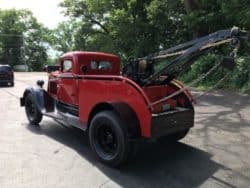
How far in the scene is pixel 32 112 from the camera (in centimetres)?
905

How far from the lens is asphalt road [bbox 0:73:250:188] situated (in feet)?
17.0

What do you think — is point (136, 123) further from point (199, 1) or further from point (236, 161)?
point (199, 1)

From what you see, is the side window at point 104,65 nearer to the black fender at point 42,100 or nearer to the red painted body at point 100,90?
the red painted body at point 100,90

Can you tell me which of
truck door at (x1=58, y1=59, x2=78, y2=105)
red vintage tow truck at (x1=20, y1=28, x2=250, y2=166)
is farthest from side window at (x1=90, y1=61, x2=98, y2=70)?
truck door at (x1=58, y1=59, x2=78, y2=105)

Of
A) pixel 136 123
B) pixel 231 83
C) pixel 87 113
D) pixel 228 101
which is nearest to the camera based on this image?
pixel 136 123

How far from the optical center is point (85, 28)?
37219 mm

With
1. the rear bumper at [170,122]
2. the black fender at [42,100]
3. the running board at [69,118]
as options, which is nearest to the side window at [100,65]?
the running board at [69,118]

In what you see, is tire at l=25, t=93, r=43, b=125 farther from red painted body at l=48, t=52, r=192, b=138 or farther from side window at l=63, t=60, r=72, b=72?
side window at l=63, t=60, r=72, b=72

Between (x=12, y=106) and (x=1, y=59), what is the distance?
218ft

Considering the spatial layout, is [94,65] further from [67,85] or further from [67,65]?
[67,85]

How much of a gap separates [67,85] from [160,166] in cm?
285

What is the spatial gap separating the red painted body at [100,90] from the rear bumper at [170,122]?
0.13 metres

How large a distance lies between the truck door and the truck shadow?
0.85 metres

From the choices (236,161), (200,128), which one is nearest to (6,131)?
(200,128)
